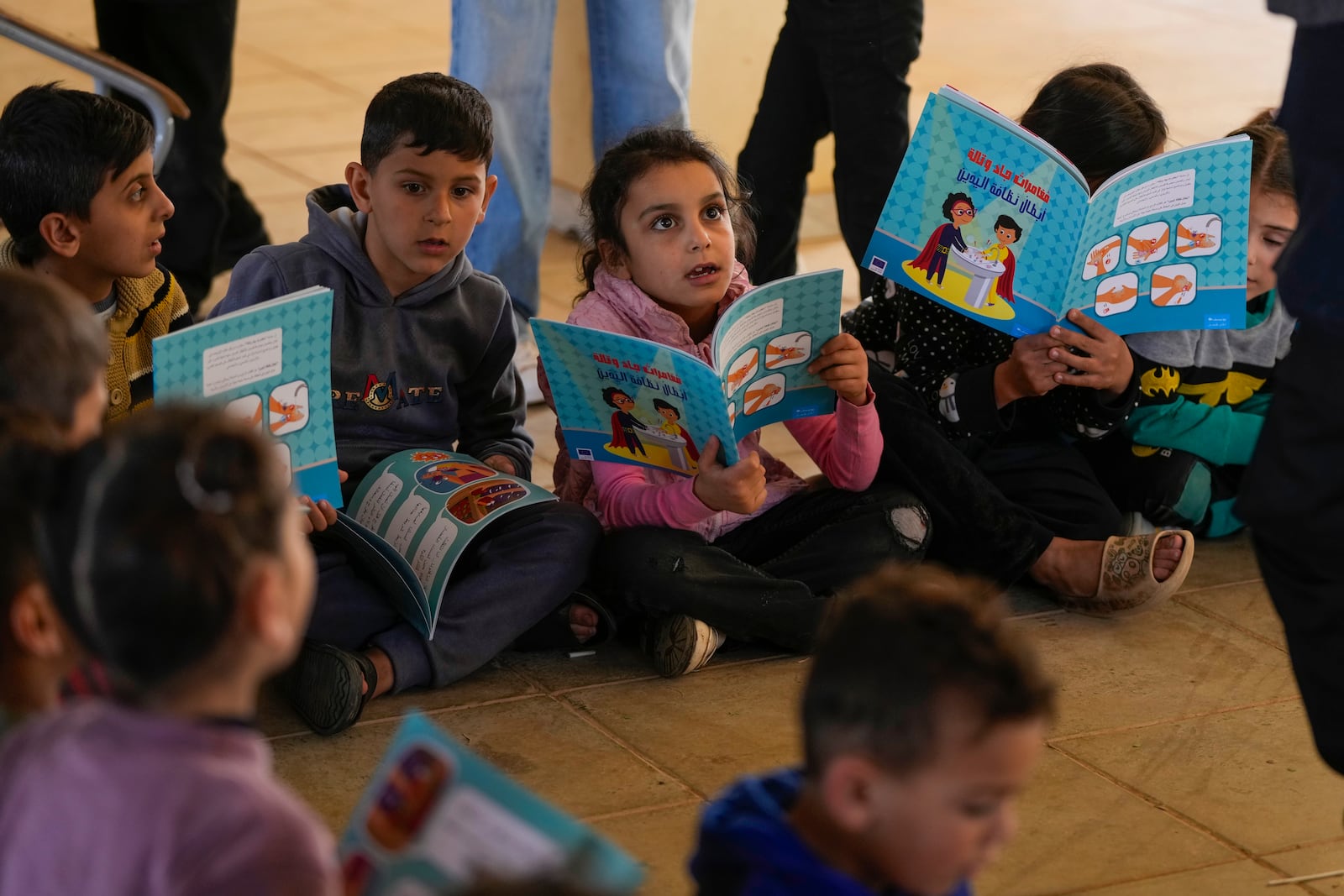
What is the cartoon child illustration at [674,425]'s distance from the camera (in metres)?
2.17

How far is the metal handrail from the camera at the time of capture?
→ 116 inches

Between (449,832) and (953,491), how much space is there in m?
1.57

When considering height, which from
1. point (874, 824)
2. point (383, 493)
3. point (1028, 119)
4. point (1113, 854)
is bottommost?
point (1113, 854)

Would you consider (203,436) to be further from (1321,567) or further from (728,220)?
(728,220)

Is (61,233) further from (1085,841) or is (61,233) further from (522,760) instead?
(1085,841)

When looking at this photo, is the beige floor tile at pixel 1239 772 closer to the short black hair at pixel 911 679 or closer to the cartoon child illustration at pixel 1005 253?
the cartoon child illustration at pixel 1005 253

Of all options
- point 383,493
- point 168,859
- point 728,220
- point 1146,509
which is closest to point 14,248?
point 383,493

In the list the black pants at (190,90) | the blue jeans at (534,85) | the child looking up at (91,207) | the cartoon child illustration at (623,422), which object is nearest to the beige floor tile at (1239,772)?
the cartoon child illustration at (623,422)

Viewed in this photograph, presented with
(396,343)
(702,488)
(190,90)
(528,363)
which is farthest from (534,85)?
(702,488)

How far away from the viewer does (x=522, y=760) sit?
2.08 m

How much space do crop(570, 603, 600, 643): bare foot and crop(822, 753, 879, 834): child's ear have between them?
119cm

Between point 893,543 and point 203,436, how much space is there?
1.50 meters

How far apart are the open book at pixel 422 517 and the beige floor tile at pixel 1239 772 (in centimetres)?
85

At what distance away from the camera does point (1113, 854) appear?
1.90m
